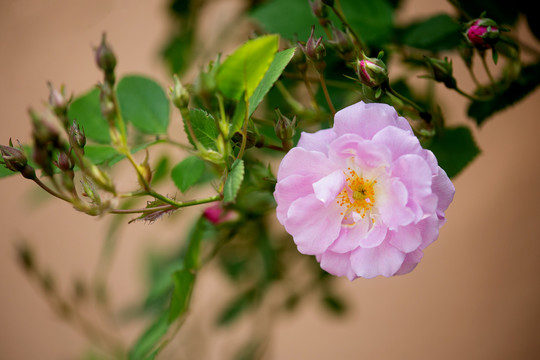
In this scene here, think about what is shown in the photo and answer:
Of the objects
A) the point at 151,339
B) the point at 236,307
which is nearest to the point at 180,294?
the point at 151,339

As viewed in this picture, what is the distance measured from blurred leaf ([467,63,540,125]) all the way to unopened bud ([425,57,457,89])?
0.17ft

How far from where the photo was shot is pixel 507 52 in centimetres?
29

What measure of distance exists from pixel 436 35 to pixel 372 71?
4.7 inches

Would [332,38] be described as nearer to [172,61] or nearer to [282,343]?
[172,61]

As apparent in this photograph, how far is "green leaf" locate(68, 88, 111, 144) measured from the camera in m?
0.29

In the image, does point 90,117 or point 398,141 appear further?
point 90,117

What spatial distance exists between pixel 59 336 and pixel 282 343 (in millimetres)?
460

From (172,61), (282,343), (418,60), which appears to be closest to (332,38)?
(418,60)

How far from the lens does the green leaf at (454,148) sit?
280 millimetres

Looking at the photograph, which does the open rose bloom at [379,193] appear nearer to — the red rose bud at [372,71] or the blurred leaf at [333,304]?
the red rose bud at [372,71]

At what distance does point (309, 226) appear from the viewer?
214 mm

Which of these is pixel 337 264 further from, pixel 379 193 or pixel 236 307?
pixel 236 307

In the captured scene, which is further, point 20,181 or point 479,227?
point 20,181

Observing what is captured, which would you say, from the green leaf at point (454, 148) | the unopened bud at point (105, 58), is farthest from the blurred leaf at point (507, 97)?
the unopened bud at point (105, 58)
